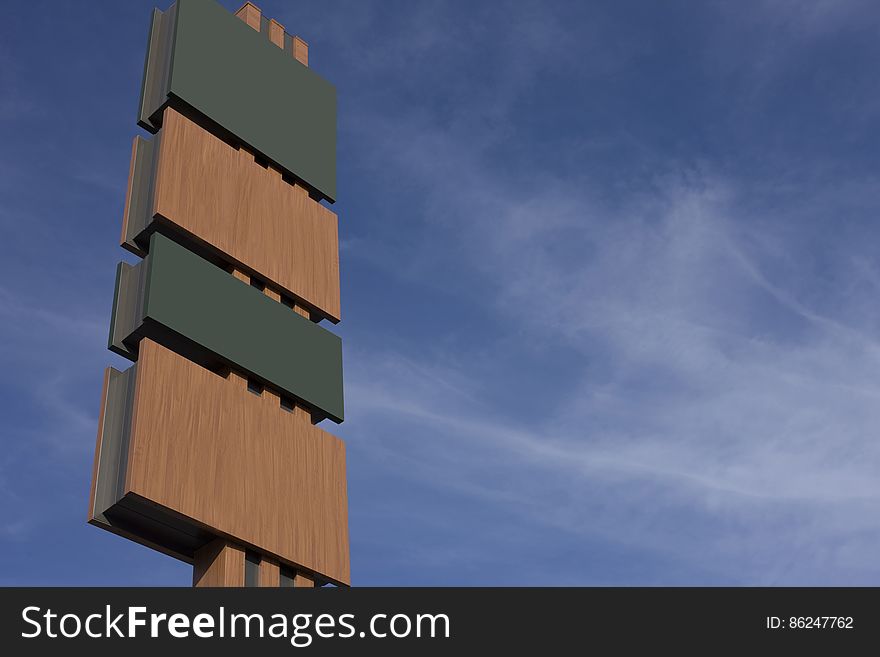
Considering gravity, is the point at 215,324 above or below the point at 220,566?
above

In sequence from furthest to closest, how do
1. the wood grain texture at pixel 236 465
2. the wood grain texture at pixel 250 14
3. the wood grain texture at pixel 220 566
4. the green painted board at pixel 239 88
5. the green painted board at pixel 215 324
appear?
the wood grain texture at pixel 250 14 → the green painted board at pixel 239 88 → the green painted board at pixel 215 324 → the wood grain texture at pixel 220 566 → the wood grain texture at pixel 236 465

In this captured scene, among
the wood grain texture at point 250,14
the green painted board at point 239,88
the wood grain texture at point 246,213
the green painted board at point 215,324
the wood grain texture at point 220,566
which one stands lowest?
the wood grain texture at point 220,566

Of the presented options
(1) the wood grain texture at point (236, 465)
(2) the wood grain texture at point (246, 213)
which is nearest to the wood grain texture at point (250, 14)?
(2) the wood grain texture at point (246, 213)

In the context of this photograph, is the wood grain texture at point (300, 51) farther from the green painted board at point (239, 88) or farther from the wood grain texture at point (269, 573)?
the wood grain texture at point (269, 573)

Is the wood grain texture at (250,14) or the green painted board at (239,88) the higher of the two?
the wood grain texture at (250,14)

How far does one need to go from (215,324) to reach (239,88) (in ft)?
21.3

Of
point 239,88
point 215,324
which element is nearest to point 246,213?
point 215,324

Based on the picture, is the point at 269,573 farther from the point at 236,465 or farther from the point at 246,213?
the point at 246,213

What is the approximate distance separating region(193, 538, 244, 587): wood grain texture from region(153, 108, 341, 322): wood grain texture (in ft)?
19.5

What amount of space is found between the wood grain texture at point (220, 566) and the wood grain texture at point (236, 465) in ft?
0.79

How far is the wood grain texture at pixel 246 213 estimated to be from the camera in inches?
856

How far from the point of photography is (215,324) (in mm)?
20922
